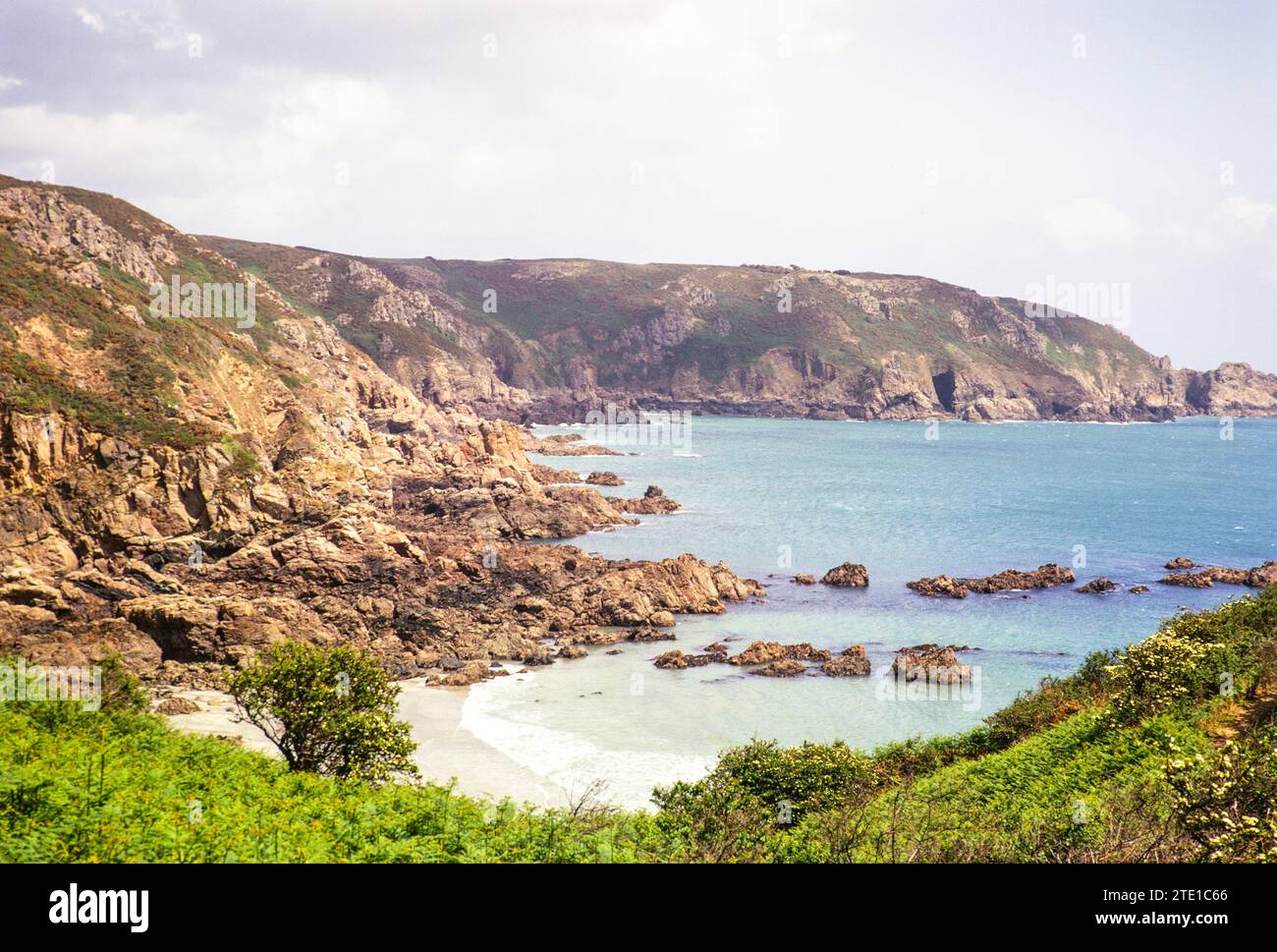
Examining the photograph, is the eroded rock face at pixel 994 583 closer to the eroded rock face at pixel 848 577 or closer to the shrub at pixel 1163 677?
the eroded rock face at pixel 848 577

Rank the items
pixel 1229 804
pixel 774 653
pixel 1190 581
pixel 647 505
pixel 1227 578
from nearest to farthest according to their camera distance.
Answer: pixel 1229 804 → pixel 774 653 → pixel 1190 581 → pixel 1227 578 → pixel 647 505

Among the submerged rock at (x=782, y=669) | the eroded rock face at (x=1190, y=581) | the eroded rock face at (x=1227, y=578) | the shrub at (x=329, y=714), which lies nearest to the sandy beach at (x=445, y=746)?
the shrub at (x=329, y=714)

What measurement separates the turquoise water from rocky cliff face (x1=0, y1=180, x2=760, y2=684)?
16.0 feet

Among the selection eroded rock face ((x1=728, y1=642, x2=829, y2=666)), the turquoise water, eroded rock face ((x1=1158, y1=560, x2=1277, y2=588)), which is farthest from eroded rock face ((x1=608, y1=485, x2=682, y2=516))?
eroded rock face ((x1=1158, y1=560, x2=1277, y2=588))

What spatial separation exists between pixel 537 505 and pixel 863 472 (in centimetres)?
6052

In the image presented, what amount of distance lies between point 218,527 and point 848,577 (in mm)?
35670

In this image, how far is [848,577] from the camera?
55.6m

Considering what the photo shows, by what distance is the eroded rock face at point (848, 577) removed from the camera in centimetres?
5525

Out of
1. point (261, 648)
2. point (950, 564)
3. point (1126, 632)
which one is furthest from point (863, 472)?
point (261, 648)

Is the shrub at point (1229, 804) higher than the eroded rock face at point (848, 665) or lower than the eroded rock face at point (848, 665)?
higher

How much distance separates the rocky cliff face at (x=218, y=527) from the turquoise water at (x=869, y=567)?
486cm

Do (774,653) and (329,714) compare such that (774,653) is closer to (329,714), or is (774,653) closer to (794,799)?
(794,799)

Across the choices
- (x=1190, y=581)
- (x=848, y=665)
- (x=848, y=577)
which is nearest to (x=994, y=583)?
(x=848, y=577)
